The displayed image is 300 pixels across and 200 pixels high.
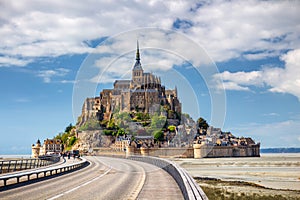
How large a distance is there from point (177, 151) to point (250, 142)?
4655 cm

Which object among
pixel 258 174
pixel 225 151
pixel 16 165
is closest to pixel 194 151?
pixel 225 151

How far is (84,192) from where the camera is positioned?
43.7 feet

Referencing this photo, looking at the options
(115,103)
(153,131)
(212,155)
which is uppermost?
(115,103)

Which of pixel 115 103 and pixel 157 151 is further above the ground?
pixel 115 103

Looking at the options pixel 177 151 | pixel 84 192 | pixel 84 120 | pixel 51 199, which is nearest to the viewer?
pixel 51 199

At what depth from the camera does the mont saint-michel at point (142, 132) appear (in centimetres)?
10781

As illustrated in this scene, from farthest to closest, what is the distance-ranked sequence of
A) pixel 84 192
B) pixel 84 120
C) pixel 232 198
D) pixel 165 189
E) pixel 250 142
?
pixel 250 142
pixel 84 120
pixel 232 198
pixel 165 189
pixel 84 192

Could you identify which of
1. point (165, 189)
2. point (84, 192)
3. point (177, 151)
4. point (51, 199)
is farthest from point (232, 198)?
point (177, 151)

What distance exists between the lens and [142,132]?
115062mm

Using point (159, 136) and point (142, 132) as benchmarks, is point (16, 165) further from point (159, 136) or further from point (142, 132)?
point (159, 136)

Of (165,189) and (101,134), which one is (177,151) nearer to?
(101,134)

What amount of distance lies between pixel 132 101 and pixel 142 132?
47.2ft

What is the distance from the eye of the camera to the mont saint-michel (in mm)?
107812

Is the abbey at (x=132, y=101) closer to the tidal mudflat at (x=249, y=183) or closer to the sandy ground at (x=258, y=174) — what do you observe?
the sandy ground at (x=258, y=174)
